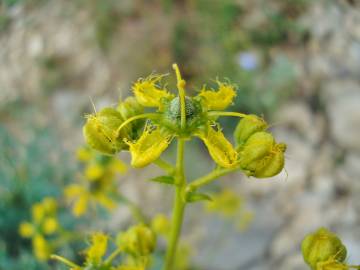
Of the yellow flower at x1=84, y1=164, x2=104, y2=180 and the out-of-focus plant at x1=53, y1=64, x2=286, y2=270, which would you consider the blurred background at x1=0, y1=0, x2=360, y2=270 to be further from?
the out-of-focus plant at x1=53, y1=64, x2=286, y2=270

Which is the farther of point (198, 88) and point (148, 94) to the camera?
point (198, 88)

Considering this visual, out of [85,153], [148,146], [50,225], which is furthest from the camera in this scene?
[50,225]

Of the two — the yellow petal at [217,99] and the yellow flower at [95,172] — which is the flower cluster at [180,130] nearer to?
the yellow petal at [217,99]

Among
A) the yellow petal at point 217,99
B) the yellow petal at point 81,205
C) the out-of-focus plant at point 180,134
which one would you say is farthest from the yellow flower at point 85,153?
the yellow petal at point 217,99

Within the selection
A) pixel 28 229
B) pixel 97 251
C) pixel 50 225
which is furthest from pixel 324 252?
pixel 28 229

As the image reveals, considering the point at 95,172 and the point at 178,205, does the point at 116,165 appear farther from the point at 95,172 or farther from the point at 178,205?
the point at 178,205

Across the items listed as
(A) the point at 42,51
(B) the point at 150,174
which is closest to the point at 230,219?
(B) the point at 150,174
